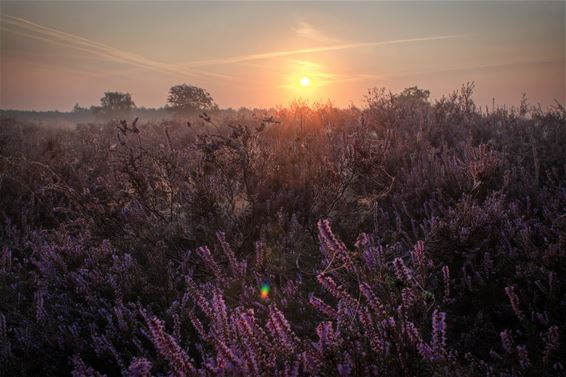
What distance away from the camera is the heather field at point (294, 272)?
1.42m

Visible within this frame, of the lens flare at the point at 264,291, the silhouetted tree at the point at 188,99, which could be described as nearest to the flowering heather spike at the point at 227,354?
the lens flare at the point at 264,291

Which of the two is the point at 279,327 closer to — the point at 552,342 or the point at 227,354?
the point at 227,354

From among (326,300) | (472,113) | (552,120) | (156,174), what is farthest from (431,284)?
(472,113)

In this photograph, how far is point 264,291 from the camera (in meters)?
2.35

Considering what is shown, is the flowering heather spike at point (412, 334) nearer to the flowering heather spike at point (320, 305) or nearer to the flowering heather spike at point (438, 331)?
the flowering heather spike at point (438, 331)

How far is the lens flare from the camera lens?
2305 millimetres

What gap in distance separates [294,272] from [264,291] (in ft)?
1.10

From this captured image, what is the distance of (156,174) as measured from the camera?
3.50 m

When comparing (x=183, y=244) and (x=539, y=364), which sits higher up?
(x=183, y=244)

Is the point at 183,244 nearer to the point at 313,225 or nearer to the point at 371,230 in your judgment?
the point at 313,225

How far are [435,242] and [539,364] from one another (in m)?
1.03

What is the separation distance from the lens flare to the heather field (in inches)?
0.9

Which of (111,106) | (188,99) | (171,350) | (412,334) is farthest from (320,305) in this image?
(111,106)

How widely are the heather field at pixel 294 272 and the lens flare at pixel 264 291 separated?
22mm
